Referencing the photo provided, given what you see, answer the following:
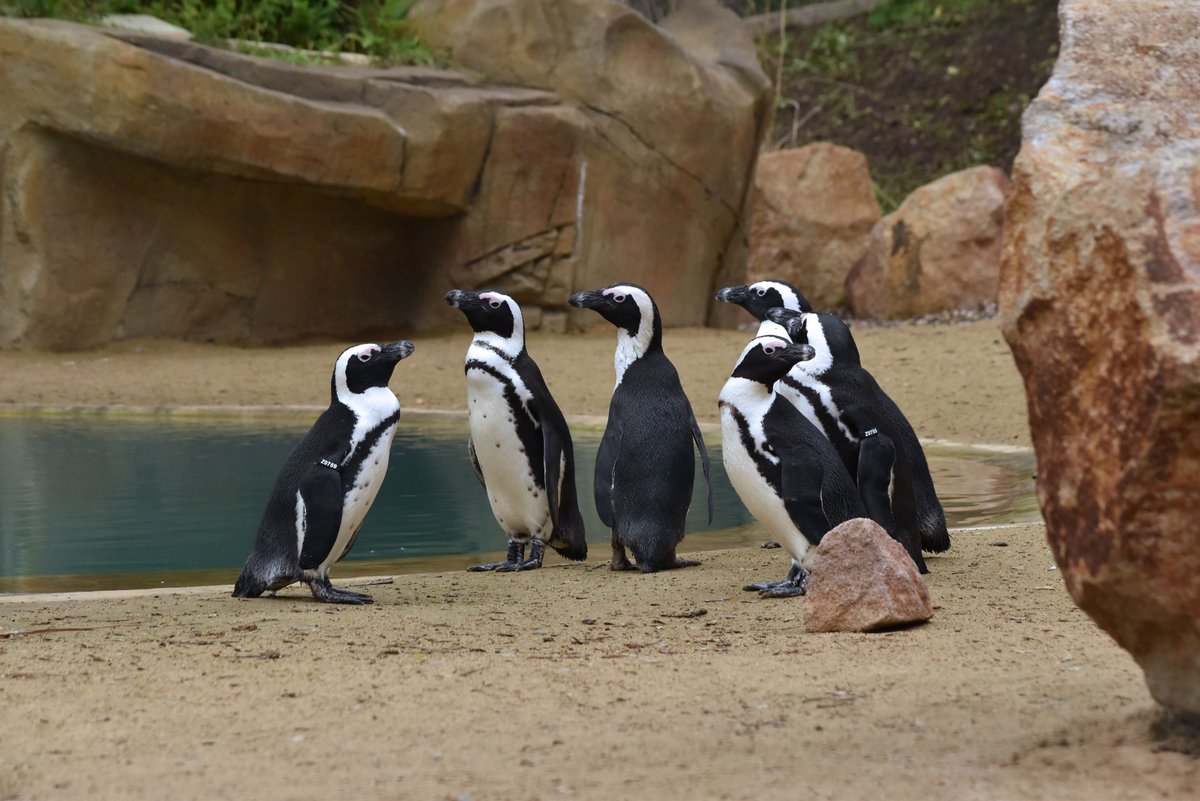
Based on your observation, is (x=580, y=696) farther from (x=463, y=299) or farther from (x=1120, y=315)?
(x=463, y=299)

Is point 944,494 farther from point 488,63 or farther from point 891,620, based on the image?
point 488,63

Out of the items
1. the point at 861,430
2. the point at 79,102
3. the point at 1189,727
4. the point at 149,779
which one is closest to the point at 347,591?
the point at 861,430

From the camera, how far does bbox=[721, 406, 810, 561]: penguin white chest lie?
5.20 m

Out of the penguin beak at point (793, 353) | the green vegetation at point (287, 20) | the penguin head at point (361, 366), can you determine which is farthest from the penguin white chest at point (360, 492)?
the green vegetation at point (287, 20)

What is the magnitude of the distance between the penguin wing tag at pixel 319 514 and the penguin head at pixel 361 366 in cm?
34

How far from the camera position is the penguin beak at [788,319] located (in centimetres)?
570

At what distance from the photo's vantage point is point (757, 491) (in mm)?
5258

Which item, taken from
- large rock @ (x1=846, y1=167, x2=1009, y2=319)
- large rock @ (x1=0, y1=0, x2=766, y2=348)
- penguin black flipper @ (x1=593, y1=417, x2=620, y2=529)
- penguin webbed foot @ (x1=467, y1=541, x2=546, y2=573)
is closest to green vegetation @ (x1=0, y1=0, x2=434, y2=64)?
large rock @ (x1=0, y1=0, x2=766, y2=348)

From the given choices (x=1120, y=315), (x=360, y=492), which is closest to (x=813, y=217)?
(x=360, y=492)

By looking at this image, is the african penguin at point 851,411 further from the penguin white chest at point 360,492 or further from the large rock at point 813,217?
the large rock at point 813,217

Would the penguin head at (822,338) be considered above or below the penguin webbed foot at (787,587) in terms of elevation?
above

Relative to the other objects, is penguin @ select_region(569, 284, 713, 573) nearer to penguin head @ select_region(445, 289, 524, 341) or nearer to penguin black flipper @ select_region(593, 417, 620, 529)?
penguin black flipper @ select_region(593, 417, 620, 529)

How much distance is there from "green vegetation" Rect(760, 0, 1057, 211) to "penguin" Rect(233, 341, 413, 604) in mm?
16277

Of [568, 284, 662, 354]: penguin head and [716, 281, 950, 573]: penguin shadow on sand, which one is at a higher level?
[568, 284, 662, 354]: penguin head
